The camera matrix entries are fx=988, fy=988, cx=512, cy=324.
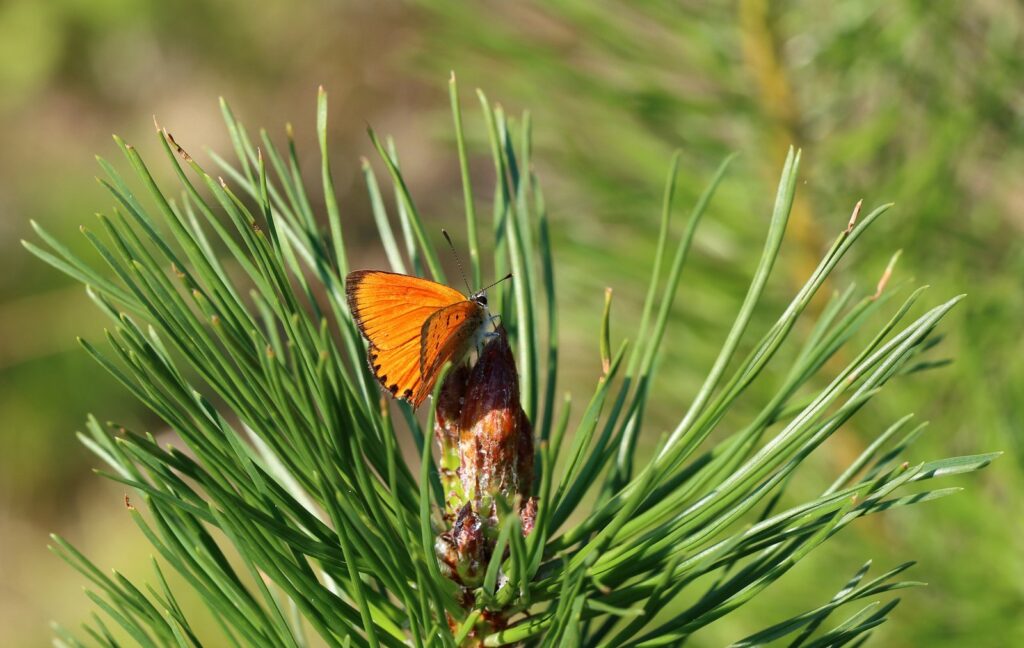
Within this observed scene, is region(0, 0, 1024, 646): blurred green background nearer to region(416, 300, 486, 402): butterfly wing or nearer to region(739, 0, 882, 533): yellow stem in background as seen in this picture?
region(739, 0, 882, 533): yellow stem in background

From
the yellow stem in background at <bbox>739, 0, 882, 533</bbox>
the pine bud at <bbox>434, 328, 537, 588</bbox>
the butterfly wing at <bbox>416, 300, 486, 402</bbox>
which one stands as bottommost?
the pine bud at <bbox>434, 328, 537, 588</bbox>

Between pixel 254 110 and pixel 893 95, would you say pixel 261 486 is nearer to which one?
pixel 893 95

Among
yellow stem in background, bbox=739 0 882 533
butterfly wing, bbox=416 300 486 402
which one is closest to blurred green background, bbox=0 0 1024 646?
yellow stem in background, bbox=739 0 882 533

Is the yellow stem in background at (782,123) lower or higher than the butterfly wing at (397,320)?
higher

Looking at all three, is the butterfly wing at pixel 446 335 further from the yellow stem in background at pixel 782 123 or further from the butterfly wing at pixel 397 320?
the yellow stem in background at pixel 782 123

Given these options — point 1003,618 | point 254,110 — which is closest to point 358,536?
point 1003,618

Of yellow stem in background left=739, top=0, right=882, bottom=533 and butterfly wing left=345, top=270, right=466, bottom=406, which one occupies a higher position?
yellow stem in background left=739, top=0, right=882, bottom=533

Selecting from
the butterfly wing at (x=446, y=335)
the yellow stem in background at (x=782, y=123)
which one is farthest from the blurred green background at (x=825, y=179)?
the butterfly wing at (x=446, y=335)

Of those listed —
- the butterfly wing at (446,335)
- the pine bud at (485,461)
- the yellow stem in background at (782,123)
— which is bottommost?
the pine bud at (485,461)
